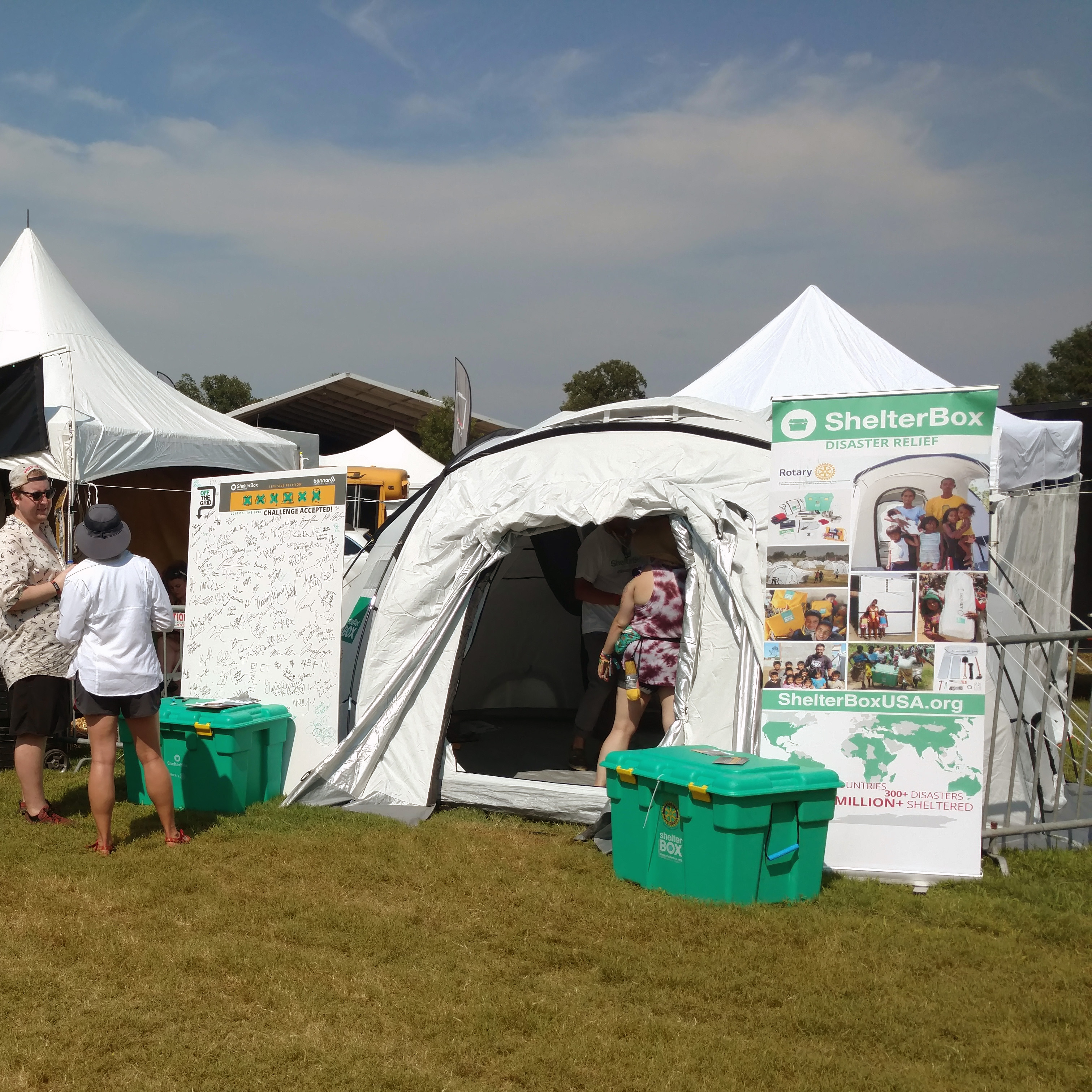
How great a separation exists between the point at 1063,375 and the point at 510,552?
26.9 meters

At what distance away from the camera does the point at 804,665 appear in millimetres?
5121

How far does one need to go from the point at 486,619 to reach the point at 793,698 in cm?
438

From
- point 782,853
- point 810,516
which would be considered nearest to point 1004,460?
point 810,516

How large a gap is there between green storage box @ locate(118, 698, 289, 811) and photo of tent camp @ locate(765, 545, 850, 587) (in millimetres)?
2941

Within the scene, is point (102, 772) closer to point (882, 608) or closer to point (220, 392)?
point (882, 608)

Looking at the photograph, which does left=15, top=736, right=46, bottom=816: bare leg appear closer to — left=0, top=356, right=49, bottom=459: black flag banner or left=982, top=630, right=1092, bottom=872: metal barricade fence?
left=0, top=356, right=49, bottom=459: black flag banner

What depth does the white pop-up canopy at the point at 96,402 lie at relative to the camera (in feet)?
26.1

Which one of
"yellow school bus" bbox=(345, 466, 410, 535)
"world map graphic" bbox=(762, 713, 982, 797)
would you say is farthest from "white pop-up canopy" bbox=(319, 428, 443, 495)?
"world map graphic" bbox=(762, 713, 982, 797)

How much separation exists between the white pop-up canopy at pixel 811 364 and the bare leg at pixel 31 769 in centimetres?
725

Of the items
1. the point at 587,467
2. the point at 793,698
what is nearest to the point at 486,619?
the point at 587,467

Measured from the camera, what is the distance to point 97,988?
366cm

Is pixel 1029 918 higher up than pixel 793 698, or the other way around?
pixel 793 698

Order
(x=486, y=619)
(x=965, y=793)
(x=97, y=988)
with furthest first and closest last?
1. (x=486, y=619)
2. (x=965, y=793)
3. (x=97, y=988)

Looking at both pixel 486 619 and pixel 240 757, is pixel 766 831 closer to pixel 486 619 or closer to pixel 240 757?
pixel 240 757
